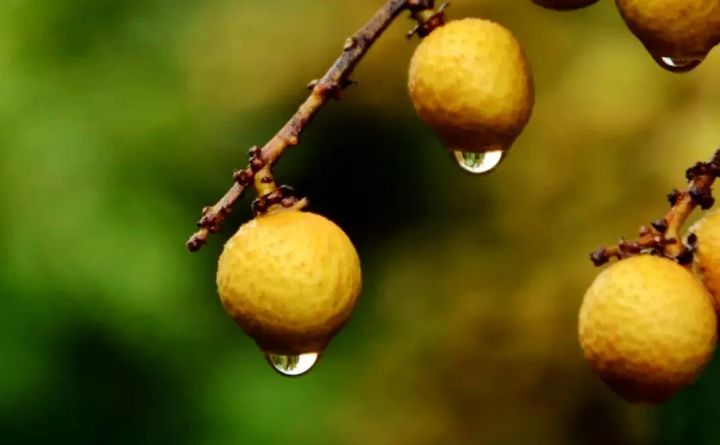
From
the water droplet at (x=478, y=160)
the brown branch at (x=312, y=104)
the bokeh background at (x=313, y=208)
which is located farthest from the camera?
the bokeh background at (x=313, y=208)

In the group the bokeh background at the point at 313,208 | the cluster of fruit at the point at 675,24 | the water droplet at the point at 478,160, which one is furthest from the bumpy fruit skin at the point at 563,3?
the bokeh background at the point at 313,208

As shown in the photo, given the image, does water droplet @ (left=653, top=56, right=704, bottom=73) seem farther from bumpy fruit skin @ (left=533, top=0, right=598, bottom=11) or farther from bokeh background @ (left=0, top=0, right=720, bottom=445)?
bokeh background @ (left=0, top=0, right=720, bottom=445)

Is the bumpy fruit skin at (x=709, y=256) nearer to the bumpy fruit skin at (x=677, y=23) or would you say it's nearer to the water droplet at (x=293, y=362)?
the bumpy fruit skin at (x=677, y=23)

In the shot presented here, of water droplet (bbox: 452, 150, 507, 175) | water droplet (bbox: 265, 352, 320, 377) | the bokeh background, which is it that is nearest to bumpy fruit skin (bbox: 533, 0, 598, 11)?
water droplet (bbox: 452, 150, 507, 175)

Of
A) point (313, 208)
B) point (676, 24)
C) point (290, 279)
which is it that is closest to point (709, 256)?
point (676, 24)

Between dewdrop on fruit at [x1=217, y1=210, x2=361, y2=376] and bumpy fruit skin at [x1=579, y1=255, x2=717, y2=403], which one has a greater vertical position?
dewdrop on fruit at [x1=217, y1=210, x2=361, y2=376]

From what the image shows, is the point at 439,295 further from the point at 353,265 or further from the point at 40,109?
the point at 353,265

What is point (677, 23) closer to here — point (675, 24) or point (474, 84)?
point (675, 24)
